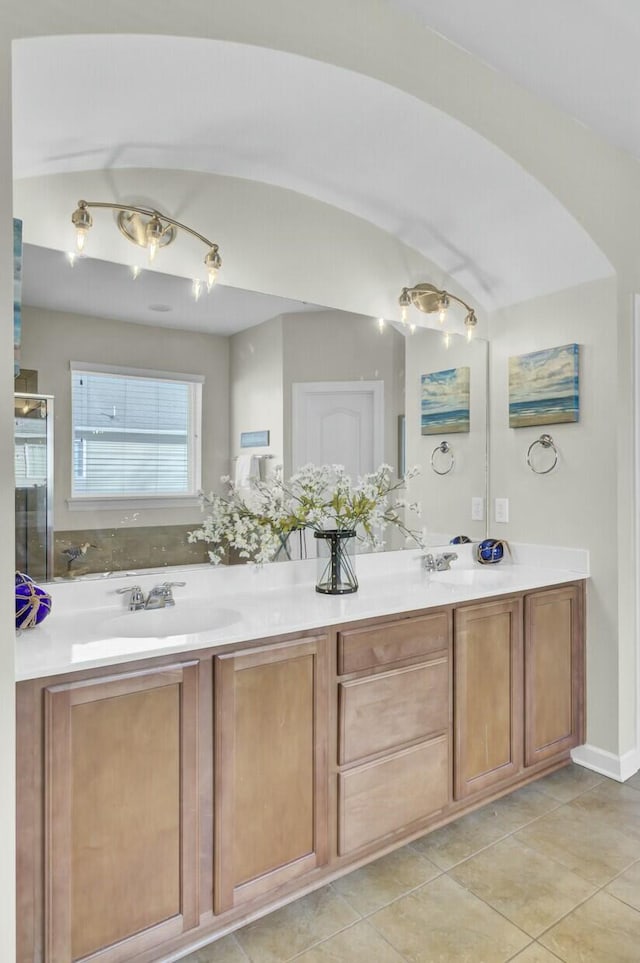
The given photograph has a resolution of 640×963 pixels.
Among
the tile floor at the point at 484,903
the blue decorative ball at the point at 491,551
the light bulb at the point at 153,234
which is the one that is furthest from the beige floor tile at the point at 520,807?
the light bulb at the point at 153,234

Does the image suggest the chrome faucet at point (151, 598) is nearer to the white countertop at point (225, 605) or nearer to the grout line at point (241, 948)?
the white countertop at point (225, 605)

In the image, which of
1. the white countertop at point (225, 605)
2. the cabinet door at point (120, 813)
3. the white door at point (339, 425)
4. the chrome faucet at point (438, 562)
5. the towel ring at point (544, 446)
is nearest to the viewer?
the cabinet door at point (120, 813)

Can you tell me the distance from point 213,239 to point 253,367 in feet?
1.53

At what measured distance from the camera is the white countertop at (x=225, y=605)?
1486 mm

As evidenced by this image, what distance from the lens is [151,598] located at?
190cm

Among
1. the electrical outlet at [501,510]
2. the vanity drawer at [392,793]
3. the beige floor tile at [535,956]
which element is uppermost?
the electrical outlet at [501,510]

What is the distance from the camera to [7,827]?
1280 millimetres

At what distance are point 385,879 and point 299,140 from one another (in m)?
2.45

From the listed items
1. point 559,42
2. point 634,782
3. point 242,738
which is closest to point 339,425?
point 242,738

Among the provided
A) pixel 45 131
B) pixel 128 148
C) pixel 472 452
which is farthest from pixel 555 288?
pixel 45 131

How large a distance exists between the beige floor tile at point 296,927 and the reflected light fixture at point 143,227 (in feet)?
6.77

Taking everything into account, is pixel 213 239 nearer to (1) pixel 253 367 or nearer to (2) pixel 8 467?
(1) pixel 253 367

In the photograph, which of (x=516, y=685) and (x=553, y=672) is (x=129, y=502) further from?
(x=553, y=672)

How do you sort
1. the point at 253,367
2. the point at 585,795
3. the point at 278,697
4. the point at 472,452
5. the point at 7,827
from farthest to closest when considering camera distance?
1. the point at 472,452
2. the point at 585,795
3. the point at 253,367
4. the point at 278,697
5. the point at 7,827
